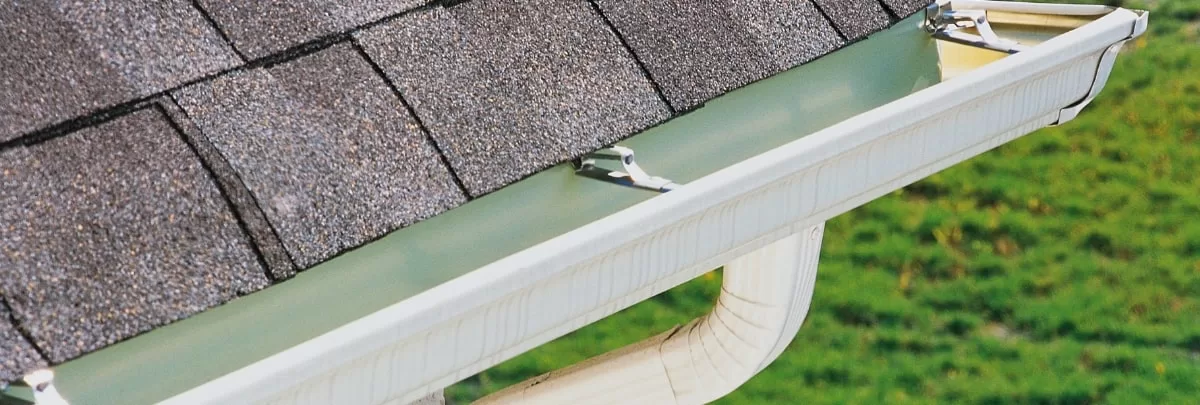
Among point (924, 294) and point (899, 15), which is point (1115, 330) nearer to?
point (924, 294)

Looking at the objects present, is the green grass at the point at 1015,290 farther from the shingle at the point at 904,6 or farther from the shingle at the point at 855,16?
the shingle at the point at 855,16

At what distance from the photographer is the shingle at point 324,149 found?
8.25 feet

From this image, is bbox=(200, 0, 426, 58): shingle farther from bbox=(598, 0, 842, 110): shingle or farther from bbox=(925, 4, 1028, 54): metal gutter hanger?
bbox=(925, 4, 1028, 54): metal gutter hanger

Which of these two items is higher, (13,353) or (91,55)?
(91,55)

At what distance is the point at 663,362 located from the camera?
3.89 m

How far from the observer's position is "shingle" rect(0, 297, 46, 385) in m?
2.21

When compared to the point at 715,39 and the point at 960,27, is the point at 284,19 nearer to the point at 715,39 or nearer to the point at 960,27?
the point at 715,39

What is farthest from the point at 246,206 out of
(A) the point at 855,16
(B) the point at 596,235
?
(A) the point at 855,16

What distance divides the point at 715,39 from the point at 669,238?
0.51 metres

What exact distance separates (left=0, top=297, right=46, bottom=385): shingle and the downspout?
5.57 feet

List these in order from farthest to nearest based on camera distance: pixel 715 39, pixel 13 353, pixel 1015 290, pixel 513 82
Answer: pixel 1015 290 → pixel 715 39 → pixel 513 82 → pixel 13 353

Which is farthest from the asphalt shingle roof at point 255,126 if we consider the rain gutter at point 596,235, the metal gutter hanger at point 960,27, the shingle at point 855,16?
the metal gutter hanger at point 960,27

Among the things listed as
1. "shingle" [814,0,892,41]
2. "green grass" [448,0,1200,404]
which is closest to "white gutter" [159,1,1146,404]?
"shingle" [814,0,892,41]

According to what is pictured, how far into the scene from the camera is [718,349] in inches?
149
